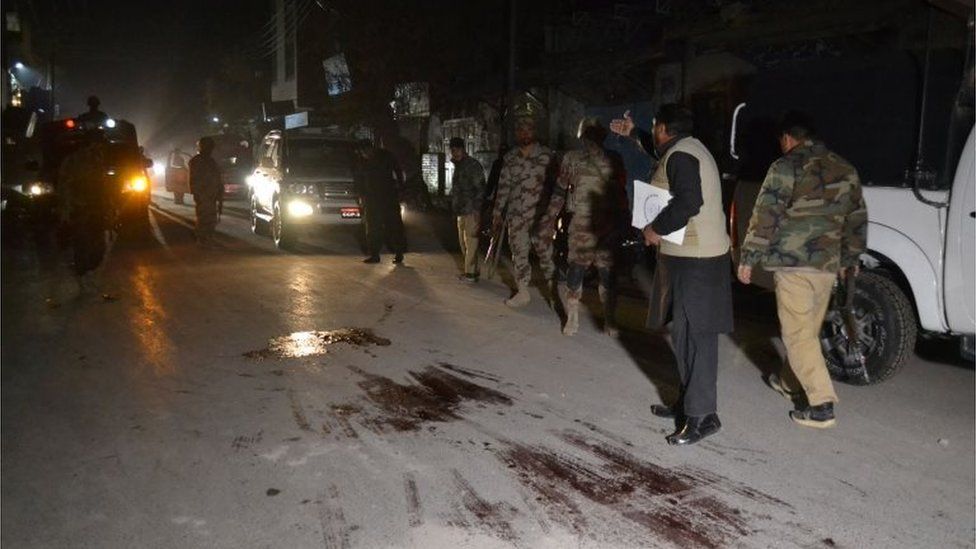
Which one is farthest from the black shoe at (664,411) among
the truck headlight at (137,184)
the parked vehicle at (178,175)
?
the parked vehicle at (178,175)

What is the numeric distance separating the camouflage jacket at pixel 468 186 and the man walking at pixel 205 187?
5.45 m

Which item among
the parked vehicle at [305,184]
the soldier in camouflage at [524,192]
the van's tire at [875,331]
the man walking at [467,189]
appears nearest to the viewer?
the van's tire at [875,331]

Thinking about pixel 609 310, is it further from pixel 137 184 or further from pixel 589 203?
pixel 137 184

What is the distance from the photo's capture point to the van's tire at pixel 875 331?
5.86 meters

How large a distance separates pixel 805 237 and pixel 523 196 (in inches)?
158

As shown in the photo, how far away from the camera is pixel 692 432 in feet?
16.0

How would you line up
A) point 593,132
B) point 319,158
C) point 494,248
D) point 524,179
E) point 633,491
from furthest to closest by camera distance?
point 319,158, point 494,248, point 524,179, point 593,132, point 633,491

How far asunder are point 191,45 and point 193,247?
45870 millimetres

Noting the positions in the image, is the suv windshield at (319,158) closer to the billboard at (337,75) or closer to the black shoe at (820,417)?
the black shoe at (820,417)

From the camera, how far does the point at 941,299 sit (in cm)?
557

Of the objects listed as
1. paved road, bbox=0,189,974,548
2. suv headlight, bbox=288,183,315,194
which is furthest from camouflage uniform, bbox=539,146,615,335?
suv headlight, bbox=288,183,315,194

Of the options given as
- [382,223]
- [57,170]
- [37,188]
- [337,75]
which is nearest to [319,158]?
[382,223]

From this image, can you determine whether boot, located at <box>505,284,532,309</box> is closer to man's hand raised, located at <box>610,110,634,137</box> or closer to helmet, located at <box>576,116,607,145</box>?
helmet, located at <box>576,116,607,145</box>

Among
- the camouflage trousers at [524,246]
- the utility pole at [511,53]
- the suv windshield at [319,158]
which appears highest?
the utility pole at [511,53]
